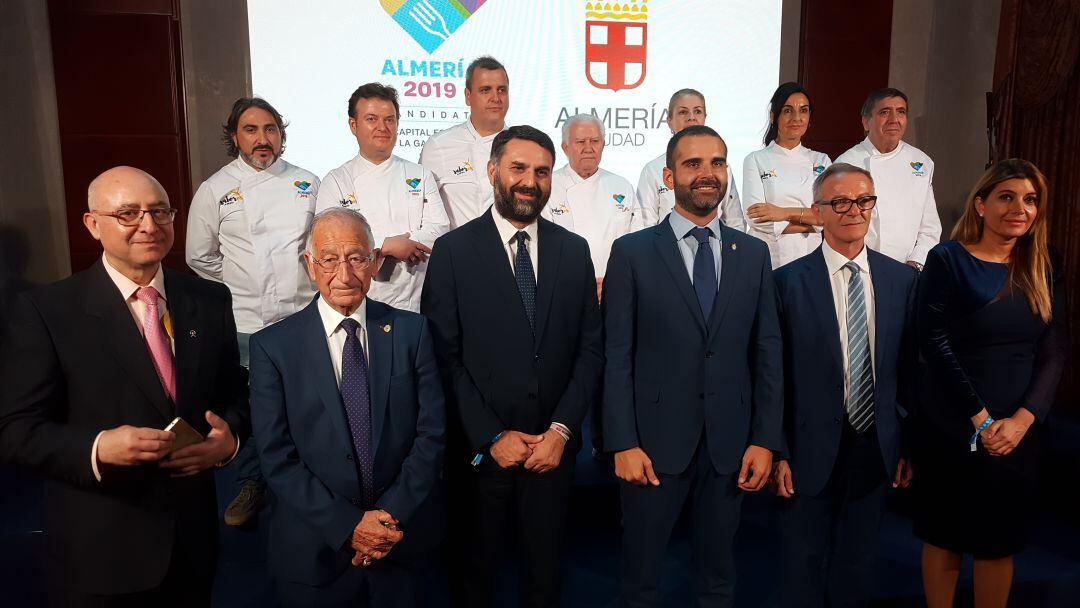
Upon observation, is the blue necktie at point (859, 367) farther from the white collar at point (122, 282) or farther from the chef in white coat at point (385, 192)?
the white collar at point (122, 282)

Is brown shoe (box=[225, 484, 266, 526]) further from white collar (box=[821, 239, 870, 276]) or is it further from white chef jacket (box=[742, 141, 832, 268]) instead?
white chef jacket (box=[742, 141, 832, 268])

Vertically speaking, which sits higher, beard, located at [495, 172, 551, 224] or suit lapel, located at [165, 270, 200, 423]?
beard, located at [495, 172, 551, 224]

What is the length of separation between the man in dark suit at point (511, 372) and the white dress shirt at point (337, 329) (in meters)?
0.27

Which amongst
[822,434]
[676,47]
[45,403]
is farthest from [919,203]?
[45,403]

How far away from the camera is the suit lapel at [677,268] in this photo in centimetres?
188

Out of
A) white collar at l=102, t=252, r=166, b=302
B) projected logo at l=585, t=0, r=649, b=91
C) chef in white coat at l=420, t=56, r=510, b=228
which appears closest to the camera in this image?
white collar at l=102, t=252, r=166, b=302

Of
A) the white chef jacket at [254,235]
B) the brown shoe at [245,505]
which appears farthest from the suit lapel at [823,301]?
the brown shoe at [245,505]

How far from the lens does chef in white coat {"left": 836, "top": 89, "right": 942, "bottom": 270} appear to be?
3.70 m

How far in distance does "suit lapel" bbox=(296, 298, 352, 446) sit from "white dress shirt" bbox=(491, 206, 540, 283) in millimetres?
573

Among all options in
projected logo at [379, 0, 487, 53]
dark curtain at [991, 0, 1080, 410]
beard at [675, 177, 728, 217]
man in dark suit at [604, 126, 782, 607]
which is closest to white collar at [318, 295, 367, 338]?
man in dark suit at [604, 126, 782, 607]

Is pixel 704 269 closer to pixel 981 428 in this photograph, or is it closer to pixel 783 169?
pixel 981 428

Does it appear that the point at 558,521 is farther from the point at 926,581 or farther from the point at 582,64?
the point at 582,64

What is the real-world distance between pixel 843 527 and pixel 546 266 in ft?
3.84

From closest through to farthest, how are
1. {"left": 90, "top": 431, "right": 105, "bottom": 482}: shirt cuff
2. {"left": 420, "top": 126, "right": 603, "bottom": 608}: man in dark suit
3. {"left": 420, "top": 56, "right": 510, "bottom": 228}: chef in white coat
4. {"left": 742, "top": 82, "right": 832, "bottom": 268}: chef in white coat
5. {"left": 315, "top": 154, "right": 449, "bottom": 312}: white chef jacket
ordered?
{"left": 90, "top": 431, "right": 105, "bottom": 482}: shirt cuff < {"left": 420, "top": 126, "right": 603, "bottom": 608}: man in dark suit < {"left": 315, "top": 154, "right": 449, "bottom": 312}: white chef jacket < {"left": 420, "top": 56, "right": 510, "bottom": 228}: chef in white coat < {"left": 742, "top": 82, "right": 832, "bottom": 268}: chef in white coat
